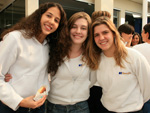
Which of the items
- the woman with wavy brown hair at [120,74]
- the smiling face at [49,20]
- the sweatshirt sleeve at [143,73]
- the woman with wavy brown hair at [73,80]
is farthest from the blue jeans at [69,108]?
the smiling face at [49,20]

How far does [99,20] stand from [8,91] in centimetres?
125

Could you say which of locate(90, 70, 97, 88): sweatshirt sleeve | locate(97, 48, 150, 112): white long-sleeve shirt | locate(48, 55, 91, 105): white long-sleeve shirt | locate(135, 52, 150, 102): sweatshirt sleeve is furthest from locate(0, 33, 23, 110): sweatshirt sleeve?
locate(135, 52, 150, 102): sweatshirt sleeve

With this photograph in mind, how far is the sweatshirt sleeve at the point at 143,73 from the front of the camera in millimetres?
1518

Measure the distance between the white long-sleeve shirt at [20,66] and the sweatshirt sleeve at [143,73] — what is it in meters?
1.04

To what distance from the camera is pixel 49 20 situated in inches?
60.6

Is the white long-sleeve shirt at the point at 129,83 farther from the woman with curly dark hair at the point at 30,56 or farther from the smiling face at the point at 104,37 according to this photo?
the woman with curly dark hair at the point at 30,56

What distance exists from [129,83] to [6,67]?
1.31 m

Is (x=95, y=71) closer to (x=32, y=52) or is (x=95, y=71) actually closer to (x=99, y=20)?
(x=99, y=20)

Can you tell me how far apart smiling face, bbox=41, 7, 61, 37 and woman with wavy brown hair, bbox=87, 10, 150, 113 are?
1.60 feet

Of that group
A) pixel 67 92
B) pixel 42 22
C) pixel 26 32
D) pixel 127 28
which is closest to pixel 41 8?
pixel 42 22

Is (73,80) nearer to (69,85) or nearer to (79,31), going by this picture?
(69,85)

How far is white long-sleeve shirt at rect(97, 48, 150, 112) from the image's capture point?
1.52m

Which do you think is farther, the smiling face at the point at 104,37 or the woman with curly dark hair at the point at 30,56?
the smiling face at the point at 104,37

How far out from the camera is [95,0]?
6945mm
